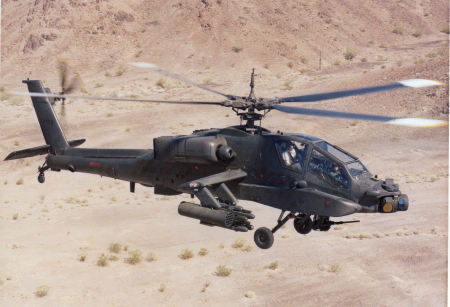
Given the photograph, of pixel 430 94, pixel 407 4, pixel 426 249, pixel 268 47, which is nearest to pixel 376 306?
pixel 426 249

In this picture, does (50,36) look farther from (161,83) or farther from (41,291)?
(41,291)

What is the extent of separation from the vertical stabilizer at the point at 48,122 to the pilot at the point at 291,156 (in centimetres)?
1003

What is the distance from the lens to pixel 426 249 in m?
26.5

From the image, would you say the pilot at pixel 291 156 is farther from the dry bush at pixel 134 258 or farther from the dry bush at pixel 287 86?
the dry bush at pixel 287 86

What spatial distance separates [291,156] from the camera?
51.0 ft

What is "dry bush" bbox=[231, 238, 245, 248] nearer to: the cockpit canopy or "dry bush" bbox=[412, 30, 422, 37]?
the cockpit canopy

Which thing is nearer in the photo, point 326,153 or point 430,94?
point 326,153

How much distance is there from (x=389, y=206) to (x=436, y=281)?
11.9 metres

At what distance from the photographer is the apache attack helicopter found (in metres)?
14.6

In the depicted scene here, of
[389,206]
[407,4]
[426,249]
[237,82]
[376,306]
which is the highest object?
[407,4]

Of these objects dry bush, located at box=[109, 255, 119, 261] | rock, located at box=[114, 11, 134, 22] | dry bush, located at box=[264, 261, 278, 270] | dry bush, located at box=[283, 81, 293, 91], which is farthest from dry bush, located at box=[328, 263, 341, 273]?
rock, located at box=[114, 11, 134, 22]

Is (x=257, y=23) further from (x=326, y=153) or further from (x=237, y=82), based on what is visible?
(x=326, y=153)

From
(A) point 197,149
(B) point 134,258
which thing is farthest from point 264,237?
(B) point 134,258

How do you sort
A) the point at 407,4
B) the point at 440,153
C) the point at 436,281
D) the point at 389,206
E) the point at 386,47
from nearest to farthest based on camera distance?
the point at 389,206, the point at 436,281, the point at 440,153, the point at 386,47, the point at 407,4
